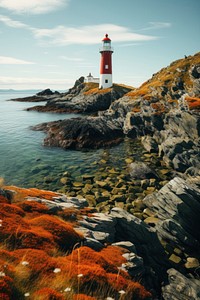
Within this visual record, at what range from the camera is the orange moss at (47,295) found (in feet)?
20.8

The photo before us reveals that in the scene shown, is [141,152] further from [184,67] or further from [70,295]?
[184,67]

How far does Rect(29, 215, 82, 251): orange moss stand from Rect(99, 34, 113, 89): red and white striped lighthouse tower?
313ft

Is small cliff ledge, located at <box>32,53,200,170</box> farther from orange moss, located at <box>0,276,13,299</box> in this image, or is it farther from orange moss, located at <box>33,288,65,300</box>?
orange moss, located at <box>0,276,13,299</box>

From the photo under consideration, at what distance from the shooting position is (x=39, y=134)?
176 feet

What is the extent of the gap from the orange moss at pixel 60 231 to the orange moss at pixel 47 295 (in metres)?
3.42

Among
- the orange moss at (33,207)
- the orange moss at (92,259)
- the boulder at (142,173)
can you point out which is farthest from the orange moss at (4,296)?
the boulder at (142,173)

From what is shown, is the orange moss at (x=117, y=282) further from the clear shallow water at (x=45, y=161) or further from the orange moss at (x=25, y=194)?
the clear shallow water at (x=45, y=161)

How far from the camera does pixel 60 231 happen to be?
10852 mm

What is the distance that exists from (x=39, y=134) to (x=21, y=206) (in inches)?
1681

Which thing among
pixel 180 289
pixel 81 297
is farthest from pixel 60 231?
pixel 180 289

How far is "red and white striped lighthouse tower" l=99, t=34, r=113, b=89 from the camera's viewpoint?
95938mm

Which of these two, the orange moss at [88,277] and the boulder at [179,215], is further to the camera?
the boulder at [179,215]

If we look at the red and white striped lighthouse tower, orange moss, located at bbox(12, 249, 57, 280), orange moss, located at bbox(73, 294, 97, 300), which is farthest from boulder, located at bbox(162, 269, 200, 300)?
the red and white striped lighthouse tower

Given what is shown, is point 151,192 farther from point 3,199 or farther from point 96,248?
point 3,199
